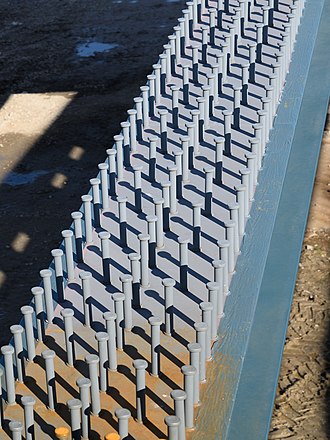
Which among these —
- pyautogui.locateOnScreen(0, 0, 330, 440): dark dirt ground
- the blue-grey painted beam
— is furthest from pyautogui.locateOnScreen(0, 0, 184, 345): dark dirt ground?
the blue-grey painted beam

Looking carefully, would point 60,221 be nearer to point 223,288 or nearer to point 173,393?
point 223,288

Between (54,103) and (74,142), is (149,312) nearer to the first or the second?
(74,142)

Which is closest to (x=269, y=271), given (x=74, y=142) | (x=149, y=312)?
(x=149, y=312)

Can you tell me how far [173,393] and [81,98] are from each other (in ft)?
39.4

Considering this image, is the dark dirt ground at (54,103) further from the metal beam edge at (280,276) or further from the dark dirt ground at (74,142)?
the metal beam edge at (280,276)

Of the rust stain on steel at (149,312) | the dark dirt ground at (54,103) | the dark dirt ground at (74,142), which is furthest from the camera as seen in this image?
the dark dirt ground at (54,103)

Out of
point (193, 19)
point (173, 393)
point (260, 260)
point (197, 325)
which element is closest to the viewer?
point (173, 393)

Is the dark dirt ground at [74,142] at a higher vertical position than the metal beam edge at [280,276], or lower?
lower

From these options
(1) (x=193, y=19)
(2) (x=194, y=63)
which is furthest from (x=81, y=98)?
(2) (x=194, y=63)

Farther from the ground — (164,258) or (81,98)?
(164,258)

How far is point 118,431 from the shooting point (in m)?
5.07

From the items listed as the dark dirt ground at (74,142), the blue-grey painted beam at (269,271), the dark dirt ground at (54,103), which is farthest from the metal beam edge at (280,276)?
the dark dirt ground at (54,103)

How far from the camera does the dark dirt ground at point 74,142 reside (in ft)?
33.3

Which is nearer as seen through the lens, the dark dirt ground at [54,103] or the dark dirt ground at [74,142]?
the dark dirt ground at [74,142]
